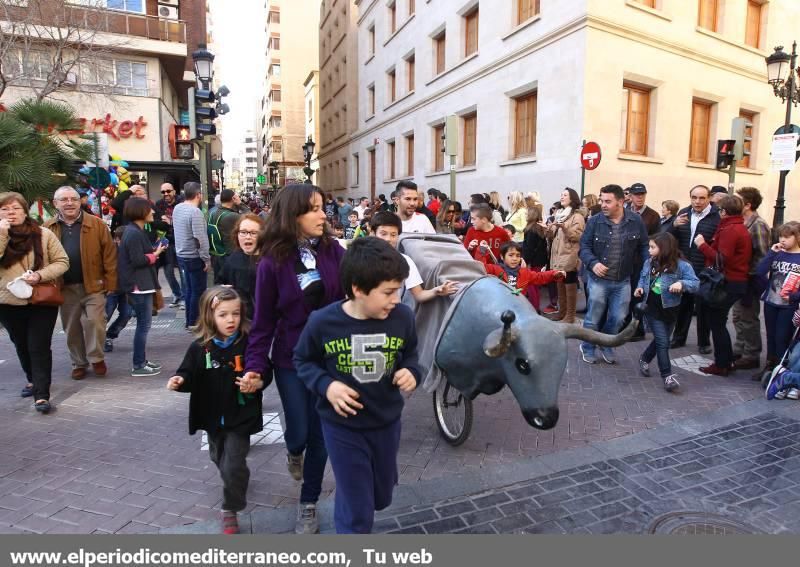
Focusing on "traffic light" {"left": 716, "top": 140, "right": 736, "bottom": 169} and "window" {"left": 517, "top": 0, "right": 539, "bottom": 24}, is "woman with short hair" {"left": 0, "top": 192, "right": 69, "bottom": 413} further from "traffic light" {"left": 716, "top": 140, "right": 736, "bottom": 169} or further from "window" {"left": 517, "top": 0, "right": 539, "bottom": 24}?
"window" {"left": 517, "top": 0, "right": 539, "bottom": 24}

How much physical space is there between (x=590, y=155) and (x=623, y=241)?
6.13 meters

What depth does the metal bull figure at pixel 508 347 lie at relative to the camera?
116 inches

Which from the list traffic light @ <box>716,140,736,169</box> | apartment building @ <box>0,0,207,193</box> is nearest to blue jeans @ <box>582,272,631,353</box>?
traffic light @ <box>716,140,736,169</box>

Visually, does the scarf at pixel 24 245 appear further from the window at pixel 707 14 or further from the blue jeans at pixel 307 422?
the window at pixel 707 14

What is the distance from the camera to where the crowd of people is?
2.38m

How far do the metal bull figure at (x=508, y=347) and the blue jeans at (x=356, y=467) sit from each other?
0.87 metres

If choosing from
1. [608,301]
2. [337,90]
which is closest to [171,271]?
[608,301]

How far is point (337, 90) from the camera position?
122 feet

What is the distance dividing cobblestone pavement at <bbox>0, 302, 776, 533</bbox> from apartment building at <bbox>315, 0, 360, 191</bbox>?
98.2ft

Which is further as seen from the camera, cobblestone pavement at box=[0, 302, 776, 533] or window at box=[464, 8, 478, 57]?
window at box=[464, 8, 478, 57]

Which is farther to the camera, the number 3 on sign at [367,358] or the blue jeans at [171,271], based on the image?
the blue jeans at [171,271]

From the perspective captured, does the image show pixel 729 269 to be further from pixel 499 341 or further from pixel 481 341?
pixel 499 341

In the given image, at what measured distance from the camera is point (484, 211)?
592cm

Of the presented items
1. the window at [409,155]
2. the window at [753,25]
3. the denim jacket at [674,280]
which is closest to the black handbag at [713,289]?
the denim jacket at [674,280]
